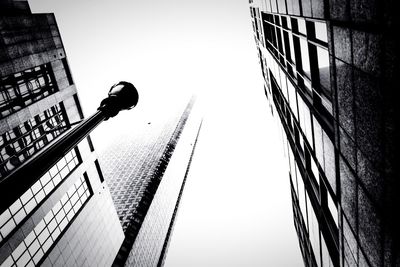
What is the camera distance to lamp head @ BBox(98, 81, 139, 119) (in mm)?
6543

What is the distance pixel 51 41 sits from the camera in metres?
27.0

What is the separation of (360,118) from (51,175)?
2429 cm

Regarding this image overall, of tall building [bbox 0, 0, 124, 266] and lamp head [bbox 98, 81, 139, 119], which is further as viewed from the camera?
tall building [bbox 0, 0, 124, 266]

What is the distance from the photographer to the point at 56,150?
4.77 meters

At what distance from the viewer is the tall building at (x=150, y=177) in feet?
307

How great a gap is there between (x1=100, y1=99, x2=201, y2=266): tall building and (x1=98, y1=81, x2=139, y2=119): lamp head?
63.8 metres

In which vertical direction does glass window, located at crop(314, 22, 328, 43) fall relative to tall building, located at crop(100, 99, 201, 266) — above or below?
above

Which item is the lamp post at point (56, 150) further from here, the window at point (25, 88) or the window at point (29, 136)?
the window at point (25, 88)

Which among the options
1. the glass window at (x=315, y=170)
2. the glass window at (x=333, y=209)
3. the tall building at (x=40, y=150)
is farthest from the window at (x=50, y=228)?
the glass window at (x=333, y=209)

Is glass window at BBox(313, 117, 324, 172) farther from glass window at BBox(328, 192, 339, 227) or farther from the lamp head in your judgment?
the lamp head

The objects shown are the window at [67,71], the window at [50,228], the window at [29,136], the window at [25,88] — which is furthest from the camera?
the window at [67,71]

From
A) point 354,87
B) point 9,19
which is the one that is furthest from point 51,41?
point 354,87

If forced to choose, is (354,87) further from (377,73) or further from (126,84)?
(126,84)

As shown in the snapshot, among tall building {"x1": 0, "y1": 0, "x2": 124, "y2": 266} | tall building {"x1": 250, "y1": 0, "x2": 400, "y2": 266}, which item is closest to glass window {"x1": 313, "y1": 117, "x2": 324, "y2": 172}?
tall building {"x1": 250, "y1": 0, "x2": 400, "y2": 266}
